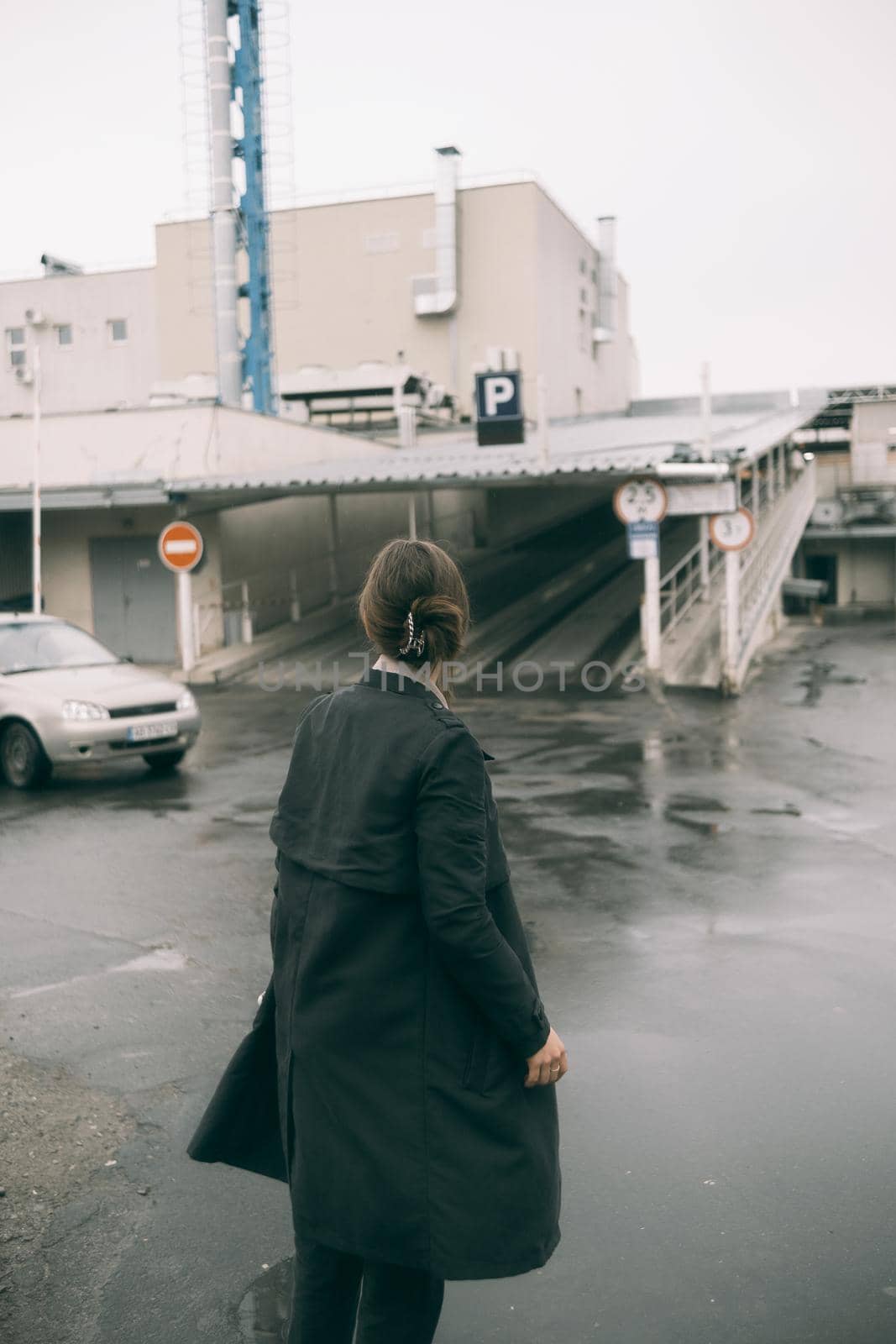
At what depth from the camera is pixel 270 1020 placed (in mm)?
2773

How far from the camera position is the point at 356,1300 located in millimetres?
2676

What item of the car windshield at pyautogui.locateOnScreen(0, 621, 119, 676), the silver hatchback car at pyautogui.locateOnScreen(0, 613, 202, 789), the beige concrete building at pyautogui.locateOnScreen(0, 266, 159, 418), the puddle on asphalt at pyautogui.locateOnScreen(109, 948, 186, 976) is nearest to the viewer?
the puddle on asphalt at pyautogui.locateOnScreen(109, 948, 186, 976)

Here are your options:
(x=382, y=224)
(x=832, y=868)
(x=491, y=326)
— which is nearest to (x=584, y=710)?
(x=832, y=868)

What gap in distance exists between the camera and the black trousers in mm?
2570

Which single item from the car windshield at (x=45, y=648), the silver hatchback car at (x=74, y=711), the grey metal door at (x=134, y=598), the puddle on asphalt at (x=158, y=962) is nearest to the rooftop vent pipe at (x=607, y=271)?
the grey metal door at (x=134, y=598)

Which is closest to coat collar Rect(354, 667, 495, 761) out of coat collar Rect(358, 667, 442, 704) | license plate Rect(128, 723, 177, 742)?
coat collar Rect(358, 667, 442, 704)

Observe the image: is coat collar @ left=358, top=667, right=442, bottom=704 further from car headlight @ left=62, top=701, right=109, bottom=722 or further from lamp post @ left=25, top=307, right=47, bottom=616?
lamp post @ left=25, top=307, right=47, bottom=616

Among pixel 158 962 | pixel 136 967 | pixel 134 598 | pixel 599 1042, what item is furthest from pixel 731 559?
pixel 599 1042

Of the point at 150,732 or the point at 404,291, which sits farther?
the point at 404,291

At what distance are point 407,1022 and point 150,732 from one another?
9.80 m

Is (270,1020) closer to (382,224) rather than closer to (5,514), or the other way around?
(5,514)

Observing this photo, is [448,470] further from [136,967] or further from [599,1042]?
[599,1042]

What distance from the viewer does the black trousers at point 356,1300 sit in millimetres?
2570

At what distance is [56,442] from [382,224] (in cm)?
1993
